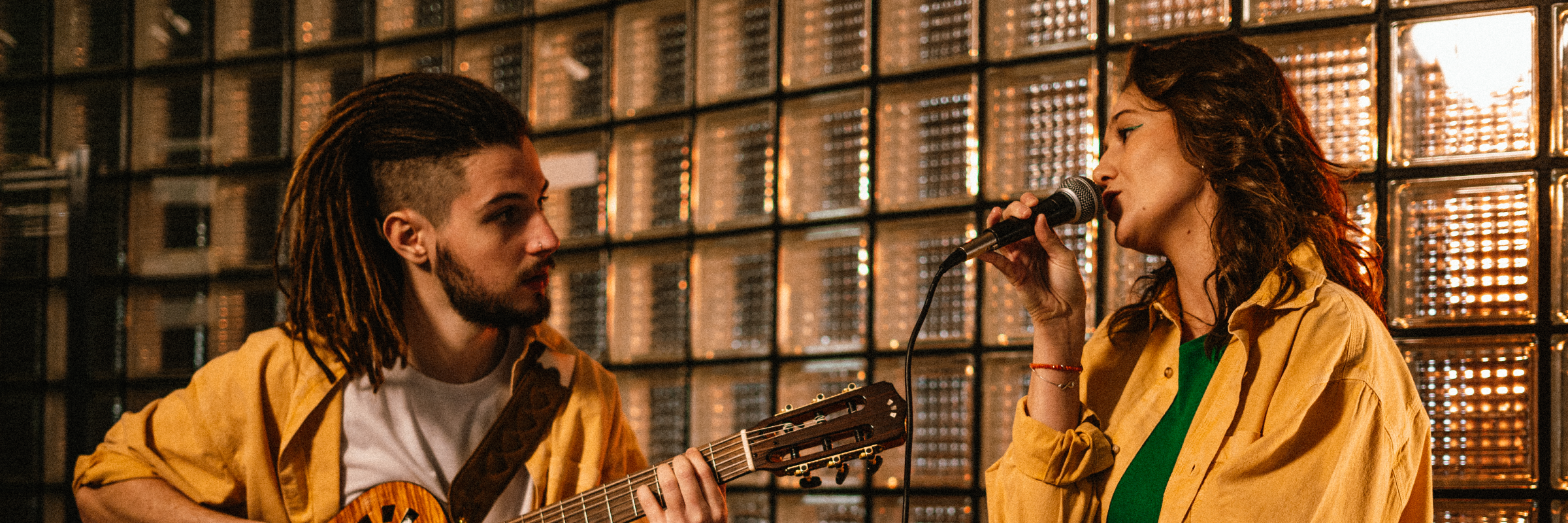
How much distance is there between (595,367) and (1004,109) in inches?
39.7

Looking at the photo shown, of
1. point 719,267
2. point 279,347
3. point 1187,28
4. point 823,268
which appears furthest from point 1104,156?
point 279,347

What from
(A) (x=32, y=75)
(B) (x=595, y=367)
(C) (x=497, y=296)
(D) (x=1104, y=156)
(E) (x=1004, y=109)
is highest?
(A) (x=32, y=75)

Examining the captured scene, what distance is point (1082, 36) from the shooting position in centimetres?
214

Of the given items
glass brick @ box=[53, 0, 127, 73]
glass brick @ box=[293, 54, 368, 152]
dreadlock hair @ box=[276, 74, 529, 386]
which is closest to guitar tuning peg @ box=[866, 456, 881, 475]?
dreadlock hair @ box=[276, 74, 529, 386]

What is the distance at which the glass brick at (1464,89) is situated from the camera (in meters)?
1.75

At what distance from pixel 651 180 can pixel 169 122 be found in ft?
4.77

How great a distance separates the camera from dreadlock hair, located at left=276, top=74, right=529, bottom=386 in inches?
73.0

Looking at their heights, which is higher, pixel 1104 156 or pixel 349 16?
pixel 349 16

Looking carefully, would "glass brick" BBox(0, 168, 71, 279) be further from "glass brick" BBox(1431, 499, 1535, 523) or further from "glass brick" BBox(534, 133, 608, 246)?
"glass brick" BBox(1431, 499, 1535, 523)

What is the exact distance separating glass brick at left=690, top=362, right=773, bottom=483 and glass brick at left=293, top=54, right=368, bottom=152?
1278 mm

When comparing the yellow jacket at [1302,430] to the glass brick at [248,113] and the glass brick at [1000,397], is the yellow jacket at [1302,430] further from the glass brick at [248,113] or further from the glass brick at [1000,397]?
the glass brick at [248,113]

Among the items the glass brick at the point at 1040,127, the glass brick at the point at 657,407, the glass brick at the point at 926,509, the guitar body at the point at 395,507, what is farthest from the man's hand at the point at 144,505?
the glass brick at the point at 1040,127

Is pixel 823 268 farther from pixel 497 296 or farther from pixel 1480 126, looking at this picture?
pixel 1480 126

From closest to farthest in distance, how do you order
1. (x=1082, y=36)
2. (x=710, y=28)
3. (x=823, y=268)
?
(x=1082, y=36), (x=823, y=268), (x=710, y=28)
